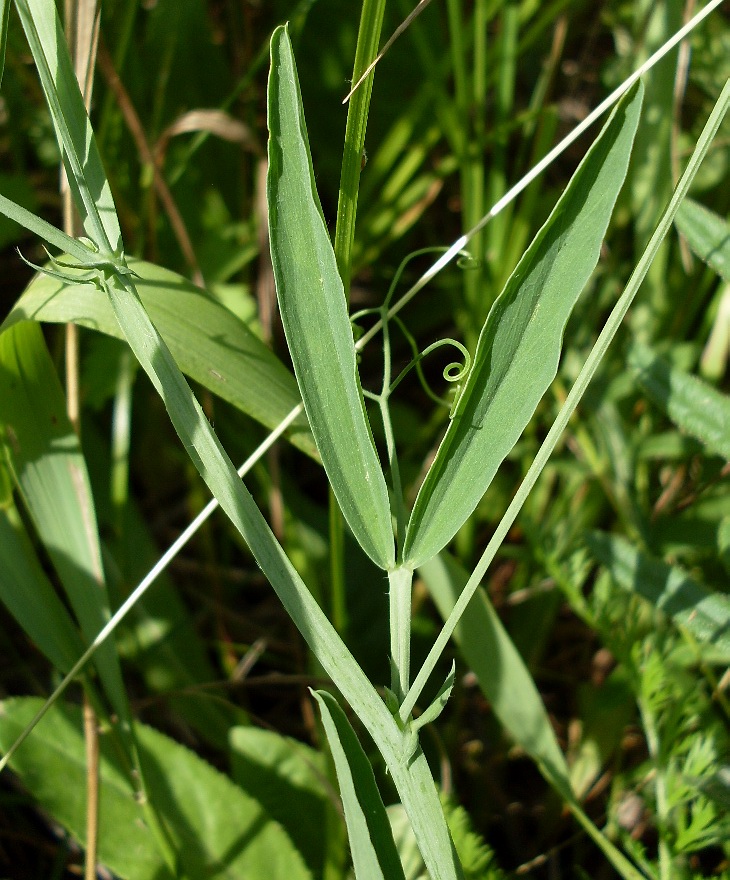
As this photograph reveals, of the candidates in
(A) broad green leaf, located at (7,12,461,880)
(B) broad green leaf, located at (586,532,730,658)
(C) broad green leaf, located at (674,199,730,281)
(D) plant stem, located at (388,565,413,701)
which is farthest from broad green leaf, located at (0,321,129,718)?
(C) broad green leaf, located at (674,199,730,281)

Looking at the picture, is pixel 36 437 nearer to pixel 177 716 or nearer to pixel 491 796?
pixel 177 716

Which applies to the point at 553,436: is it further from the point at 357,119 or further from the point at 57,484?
the point at 57,484

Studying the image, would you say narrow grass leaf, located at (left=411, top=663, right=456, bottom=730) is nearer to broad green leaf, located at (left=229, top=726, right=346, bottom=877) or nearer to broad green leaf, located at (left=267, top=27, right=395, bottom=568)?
Answer: broad green leaf, located at (left=267, top=27, right=395, bottom=568)

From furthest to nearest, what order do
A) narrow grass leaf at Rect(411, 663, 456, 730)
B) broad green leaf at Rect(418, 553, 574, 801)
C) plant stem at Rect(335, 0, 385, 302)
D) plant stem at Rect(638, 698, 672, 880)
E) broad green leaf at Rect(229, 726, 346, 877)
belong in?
broad green leaf at Rect(229, 726, 346, 877) → broad green leaf at Rect(418, 553, 574, 801) → plant stem at Rect(638, 698, 672, 880) → plant stem at Rect(335, 0, 385, 302) → narrow grass leaf at Rect(411, 663, 456, 730)

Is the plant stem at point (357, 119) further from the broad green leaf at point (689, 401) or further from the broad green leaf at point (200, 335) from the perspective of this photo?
the broad green leaf at point (689, 401)

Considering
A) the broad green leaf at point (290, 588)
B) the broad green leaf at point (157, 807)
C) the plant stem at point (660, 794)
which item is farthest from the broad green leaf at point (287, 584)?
the broad green leaf at point (157, 807)

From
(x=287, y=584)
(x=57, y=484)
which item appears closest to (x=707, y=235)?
(x=287, y=584)
